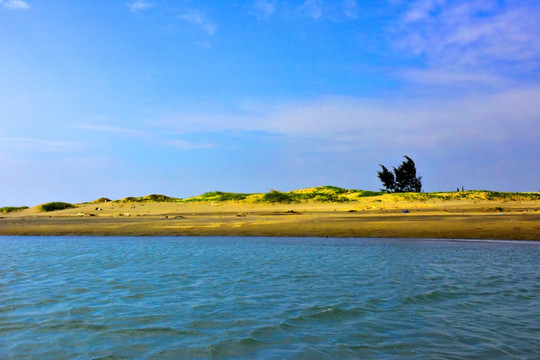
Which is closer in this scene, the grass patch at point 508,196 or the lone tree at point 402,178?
the grass patch at point 508,196

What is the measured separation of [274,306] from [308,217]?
20.9 metres

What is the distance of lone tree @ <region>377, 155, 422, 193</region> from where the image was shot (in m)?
55.8

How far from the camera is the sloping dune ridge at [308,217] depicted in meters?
20.6

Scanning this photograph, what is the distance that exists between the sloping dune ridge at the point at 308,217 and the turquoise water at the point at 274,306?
6.62m

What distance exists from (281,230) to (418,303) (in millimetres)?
14297

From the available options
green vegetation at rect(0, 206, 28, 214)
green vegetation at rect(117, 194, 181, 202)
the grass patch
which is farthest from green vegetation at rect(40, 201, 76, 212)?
the grass patch

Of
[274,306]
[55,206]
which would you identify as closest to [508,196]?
[274,306]

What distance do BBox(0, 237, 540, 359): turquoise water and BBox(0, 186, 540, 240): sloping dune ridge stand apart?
6.62 meters

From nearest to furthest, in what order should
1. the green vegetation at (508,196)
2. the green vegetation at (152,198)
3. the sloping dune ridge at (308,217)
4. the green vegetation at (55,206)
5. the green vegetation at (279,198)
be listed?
1. the sloping dune ridge at (308,217)
2. the green vegetation at (508,196)
3. the green vegetation at (279,198)
4. the green vegetation at (55,206)
5. the green vegetation at (152,198)

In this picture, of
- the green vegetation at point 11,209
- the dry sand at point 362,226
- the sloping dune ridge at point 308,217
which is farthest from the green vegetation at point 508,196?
the green vegetation at point 11,209

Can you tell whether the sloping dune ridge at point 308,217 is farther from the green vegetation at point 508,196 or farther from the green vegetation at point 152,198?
the green vegetation at point 152,198

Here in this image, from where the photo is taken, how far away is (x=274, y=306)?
7.38m

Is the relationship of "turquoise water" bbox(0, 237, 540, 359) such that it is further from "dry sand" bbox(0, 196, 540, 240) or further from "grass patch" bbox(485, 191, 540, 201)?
"grass patch" bbox(485, 191, 540, 201)

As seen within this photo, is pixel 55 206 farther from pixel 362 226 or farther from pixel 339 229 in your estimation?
pixel 362 226
